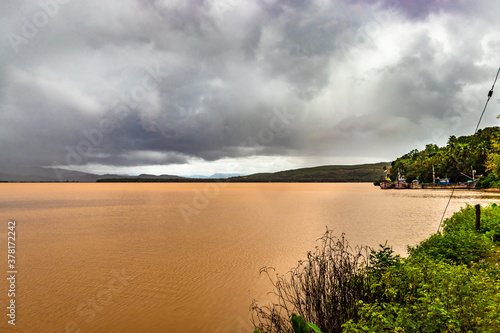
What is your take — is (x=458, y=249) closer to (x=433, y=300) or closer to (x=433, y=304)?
(x=433, y=300)

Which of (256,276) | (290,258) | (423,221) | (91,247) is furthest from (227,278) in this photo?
(423,221)

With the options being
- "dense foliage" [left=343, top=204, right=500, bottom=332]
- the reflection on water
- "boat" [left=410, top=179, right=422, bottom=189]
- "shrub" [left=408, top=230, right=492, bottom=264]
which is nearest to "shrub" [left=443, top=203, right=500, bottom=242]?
the reflection on water

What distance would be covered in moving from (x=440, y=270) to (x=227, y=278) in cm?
683

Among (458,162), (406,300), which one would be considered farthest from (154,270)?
(458,162)

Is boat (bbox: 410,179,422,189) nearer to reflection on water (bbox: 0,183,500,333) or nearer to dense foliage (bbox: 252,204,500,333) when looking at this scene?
reflection on water (bbox: 0,183,500,333)

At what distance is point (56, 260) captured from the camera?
13523 millimetres

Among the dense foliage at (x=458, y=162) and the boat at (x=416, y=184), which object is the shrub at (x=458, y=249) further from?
the boat at (x=416, y=184)

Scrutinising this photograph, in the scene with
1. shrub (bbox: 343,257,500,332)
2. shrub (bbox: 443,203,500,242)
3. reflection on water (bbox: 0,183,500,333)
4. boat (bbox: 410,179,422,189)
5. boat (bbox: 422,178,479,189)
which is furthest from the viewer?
boat (bbox: 410,179,422,189)

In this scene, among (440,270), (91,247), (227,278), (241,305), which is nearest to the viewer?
(440,270)

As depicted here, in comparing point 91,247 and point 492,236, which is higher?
point 492,236

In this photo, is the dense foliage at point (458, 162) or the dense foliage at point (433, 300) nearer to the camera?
the dense foliage at point (433, 300)

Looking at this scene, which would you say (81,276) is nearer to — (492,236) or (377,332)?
(377,332)

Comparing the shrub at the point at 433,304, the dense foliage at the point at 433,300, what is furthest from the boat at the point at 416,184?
the shrub at the point at 433,304

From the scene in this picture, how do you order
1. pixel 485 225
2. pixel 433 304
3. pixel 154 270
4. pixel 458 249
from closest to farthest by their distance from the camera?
pixel 433 304 < pixel 458 249 < pixel 154 270 < pixel 485 225
